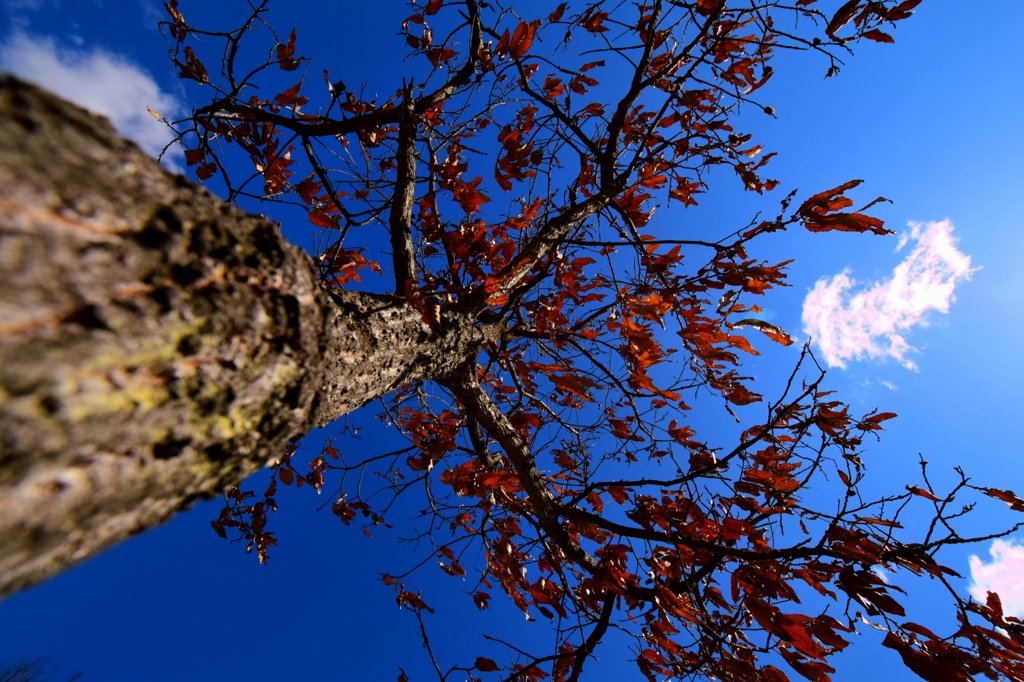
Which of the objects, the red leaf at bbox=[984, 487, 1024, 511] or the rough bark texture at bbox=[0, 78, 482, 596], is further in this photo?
the red leaf at bbox=[984, 487, 1024, 511]

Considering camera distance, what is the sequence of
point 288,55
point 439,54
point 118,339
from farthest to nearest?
point 439,54 < point 288,55 < point 118,339

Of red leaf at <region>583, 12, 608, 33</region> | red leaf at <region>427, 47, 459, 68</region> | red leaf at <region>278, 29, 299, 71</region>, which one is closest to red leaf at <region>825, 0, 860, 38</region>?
red leaf at <region>583, 12, 608, 33</region>

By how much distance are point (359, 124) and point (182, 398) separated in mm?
1942

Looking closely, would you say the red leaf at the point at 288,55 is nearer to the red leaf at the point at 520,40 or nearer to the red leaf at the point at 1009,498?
the red leaf at the point at 520,40

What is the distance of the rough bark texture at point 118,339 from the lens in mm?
414

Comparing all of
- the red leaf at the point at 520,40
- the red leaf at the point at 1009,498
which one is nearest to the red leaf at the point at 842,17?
the red leaf at the point at 520,40

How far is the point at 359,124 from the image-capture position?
6.88 ft

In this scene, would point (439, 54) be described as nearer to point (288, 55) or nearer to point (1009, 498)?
point (288, 55)

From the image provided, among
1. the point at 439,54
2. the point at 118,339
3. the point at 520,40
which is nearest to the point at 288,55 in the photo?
the point at 439,54

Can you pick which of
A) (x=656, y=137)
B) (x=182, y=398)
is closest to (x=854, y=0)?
(x=656, y=137)

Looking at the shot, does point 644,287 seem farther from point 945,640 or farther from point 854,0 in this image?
point 945,640

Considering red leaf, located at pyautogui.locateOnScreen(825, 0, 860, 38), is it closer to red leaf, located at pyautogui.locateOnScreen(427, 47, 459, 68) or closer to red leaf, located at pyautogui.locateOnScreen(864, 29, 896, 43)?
red leaf, located at pyautogui.locateOnScreen(864, 29, 896, 43)

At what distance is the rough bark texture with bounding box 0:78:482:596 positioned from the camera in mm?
414

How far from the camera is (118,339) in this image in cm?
49
